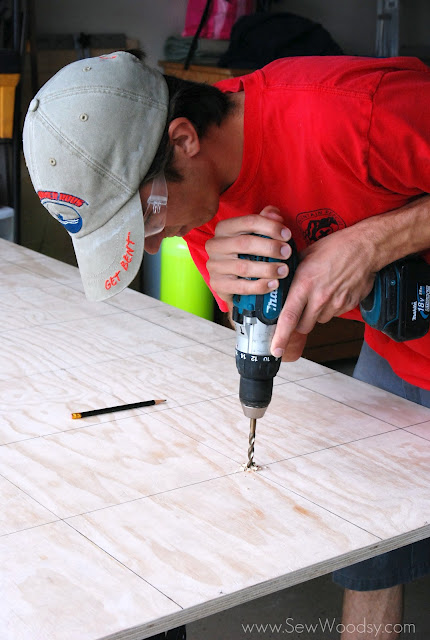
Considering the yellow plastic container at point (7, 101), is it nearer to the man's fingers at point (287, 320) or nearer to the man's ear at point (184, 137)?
the man's ear at point (184, 137)

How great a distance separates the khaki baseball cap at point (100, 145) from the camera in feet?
4.50

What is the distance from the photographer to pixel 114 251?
4.89ft

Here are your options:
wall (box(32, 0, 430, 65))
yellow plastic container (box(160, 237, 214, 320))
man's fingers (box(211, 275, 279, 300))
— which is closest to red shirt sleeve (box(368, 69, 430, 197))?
man's fingers (box(211, 275, 279, 300))

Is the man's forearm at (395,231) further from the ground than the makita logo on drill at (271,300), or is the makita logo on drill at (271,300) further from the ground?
the man's forearm at (395,231)

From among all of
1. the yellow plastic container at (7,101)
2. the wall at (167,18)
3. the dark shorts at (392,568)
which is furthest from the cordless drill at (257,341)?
the wall at (167,18)

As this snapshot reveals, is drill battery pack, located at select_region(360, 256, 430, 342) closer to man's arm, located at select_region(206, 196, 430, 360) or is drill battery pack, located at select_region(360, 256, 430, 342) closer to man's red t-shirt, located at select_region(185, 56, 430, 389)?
man's arm, located at select_region(206, 196, 430, 360)

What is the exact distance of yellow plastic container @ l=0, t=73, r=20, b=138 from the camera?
12.7 feet

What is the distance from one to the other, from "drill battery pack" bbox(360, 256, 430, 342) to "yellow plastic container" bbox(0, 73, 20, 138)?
285 cm

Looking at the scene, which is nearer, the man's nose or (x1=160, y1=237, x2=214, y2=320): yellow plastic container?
the man's nose

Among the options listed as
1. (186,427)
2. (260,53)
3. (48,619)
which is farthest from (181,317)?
(260,53)

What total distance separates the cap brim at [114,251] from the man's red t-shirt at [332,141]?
26cm

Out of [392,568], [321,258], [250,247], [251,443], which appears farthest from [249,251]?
[392,568]

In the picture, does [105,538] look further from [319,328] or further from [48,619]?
[319,328]

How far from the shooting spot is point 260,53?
416 centimetres
